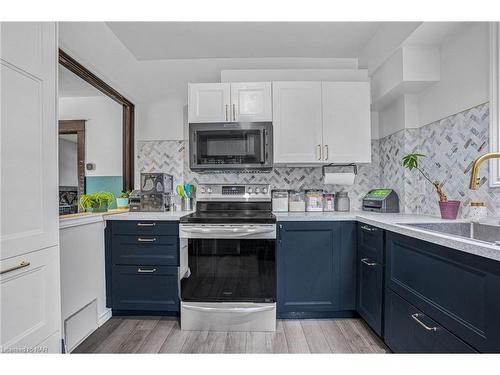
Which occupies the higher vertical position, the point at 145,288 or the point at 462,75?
the point at 462,75

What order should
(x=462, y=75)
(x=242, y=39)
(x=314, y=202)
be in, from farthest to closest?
(x=314, y=202), (x=242, y=39), (x=462, y=75)

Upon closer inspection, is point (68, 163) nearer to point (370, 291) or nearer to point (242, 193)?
point (242, 193)

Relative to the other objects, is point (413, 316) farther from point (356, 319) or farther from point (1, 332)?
point (1, 332)

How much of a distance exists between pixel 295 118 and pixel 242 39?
94cm

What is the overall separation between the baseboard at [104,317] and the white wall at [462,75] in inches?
123

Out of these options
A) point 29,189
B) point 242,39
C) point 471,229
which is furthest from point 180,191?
point 471,229

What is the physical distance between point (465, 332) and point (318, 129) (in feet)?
5.70

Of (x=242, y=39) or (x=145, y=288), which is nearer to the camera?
(x=145, y=288)

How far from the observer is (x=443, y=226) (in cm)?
162

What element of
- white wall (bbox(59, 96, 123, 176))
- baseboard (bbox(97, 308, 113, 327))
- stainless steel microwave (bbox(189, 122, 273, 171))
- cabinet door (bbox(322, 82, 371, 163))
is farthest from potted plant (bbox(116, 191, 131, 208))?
cabinet door (bbox(322, 82, 371, 163))

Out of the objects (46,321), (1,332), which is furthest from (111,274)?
(1,332)

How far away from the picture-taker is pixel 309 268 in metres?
2.03

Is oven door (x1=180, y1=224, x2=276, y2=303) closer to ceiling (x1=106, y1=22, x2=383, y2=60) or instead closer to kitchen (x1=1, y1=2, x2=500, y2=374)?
kitchen (x1=1, y1=2, x2=500, y2=374)

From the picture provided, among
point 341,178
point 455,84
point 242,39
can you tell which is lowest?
point 341,178
